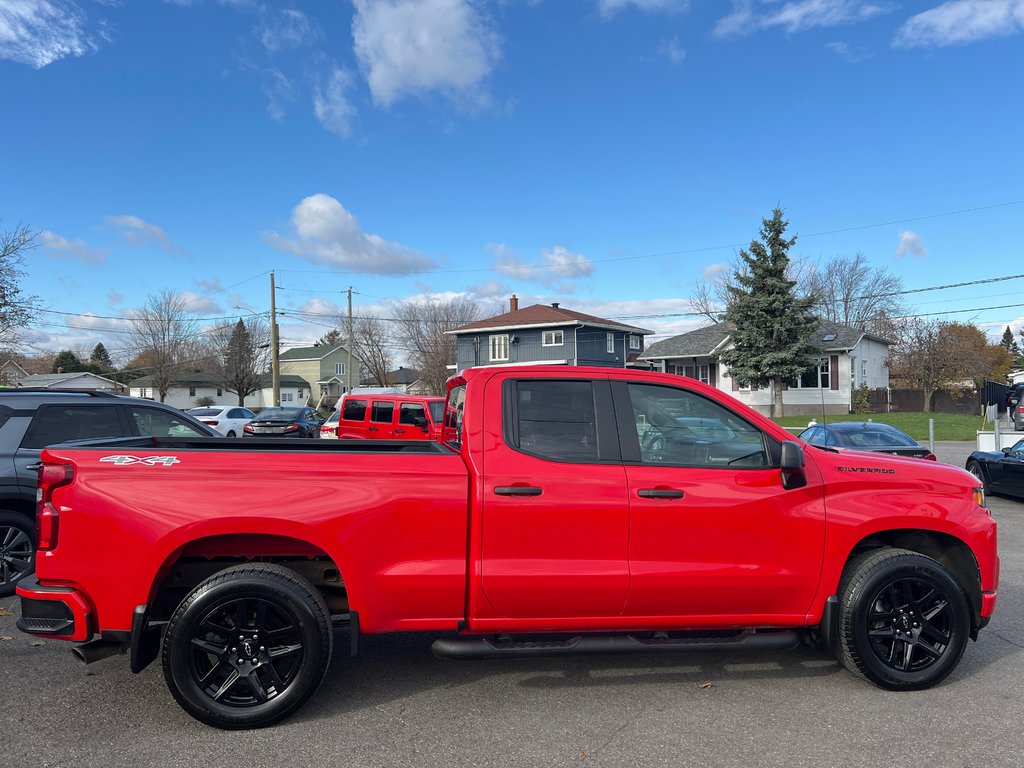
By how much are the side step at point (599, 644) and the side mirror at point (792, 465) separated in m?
0.90

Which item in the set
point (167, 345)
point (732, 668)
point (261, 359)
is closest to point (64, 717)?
point (732, 668)

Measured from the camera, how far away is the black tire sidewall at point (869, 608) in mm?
4039

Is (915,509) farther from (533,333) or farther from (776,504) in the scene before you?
(533,333)

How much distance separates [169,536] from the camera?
3615 mm

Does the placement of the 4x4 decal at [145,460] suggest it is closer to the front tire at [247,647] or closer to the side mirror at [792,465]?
the front tire at [247,647]

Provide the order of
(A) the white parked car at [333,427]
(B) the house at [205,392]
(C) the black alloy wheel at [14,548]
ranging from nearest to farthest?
1. (C) the black alloy wheel at [14,548]
2. (A) the white parked car at [333,427]
3. (B) the house at [205,392]

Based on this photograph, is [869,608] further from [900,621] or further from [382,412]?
[382,412]

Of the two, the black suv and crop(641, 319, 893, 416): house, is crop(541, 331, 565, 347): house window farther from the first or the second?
the black suv

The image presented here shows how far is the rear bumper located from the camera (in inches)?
142

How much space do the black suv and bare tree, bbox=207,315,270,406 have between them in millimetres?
65593

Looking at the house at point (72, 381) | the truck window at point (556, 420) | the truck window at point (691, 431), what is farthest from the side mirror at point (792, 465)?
the house at point (72, 381)

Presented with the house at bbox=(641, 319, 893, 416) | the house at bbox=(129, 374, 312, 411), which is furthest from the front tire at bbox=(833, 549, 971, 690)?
the house at bbox=(129, 374, 312, 411)

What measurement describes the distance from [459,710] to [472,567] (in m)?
0.84

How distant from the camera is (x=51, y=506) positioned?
3.65 meters
